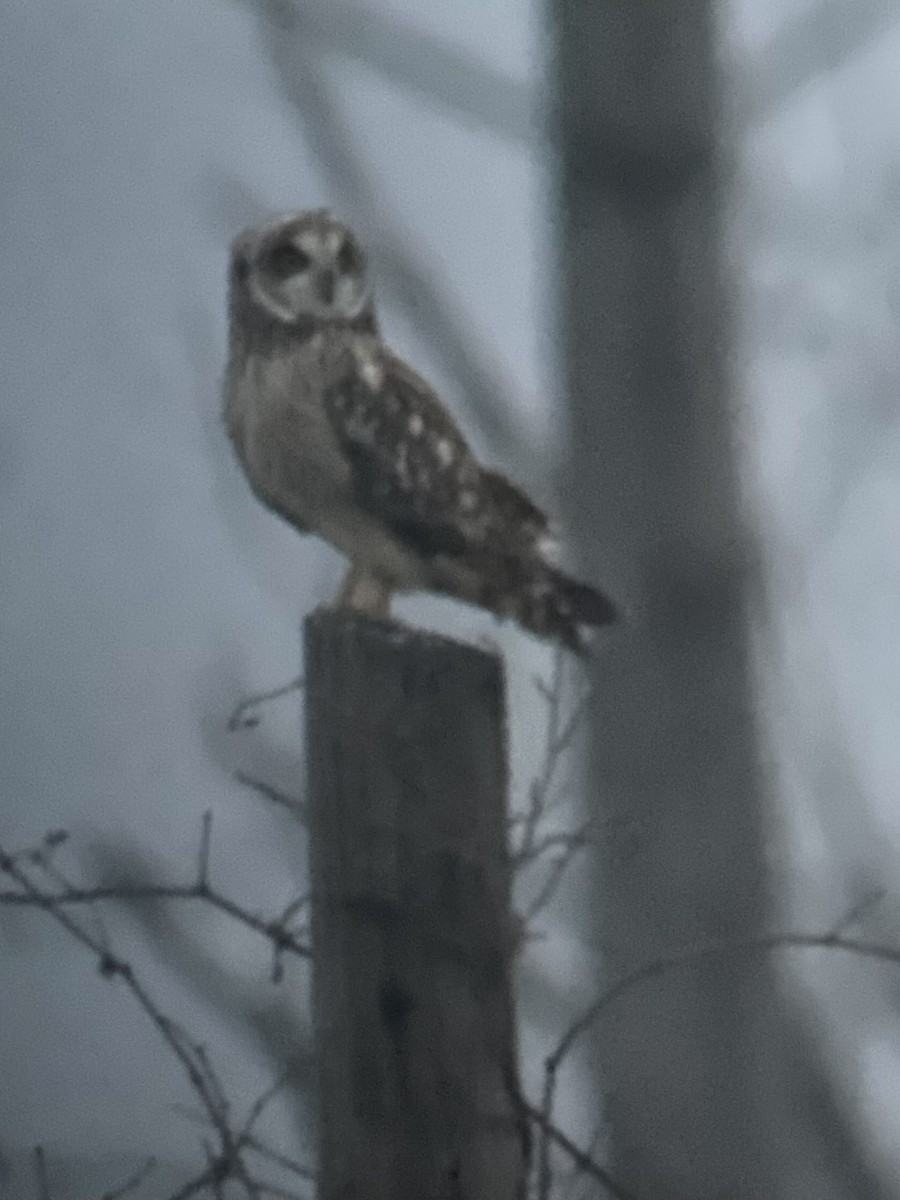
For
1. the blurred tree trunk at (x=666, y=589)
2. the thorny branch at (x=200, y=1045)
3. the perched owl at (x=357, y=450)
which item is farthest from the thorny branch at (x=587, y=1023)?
the blurred tree trunk at (x=666, y=589)

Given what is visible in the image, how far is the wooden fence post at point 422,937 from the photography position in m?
2.05

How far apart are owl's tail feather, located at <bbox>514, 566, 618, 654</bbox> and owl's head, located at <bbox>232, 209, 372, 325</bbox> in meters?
0.55

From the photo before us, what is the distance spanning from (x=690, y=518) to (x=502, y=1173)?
46.5 inches

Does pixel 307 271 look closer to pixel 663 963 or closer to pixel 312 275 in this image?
pixel 312 275

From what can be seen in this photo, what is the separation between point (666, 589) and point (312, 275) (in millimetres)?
547

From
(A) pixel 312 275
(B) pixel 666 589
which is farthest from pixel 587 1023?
(A) pixel 312 275

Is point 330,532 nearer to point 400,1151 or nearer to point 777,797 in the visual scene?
point 777,797

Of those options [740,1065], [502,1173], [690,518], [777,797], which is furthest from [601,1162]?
[502,1173]

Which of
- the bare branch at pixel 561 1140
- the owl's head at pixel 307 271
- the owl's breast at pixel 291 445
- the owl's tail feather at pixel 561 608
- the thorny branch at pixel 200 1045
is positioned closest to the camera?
the bare branch at pixel 561 1140

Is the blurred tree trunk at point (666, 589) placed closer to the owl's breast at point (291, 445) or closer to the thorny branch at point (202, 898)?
the owl's breast at point (291, 445)

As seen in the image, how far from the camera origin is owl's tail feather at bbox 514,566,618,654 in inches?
110

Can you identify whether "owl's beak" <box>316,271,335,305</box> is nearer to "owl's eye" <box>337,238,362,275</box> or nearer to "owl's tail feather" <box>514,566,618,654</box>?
"owl's eye" <box>337,238,362,275</box>

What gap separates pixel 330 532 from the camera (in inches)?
130

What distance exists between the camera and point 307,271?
342 centimetres
